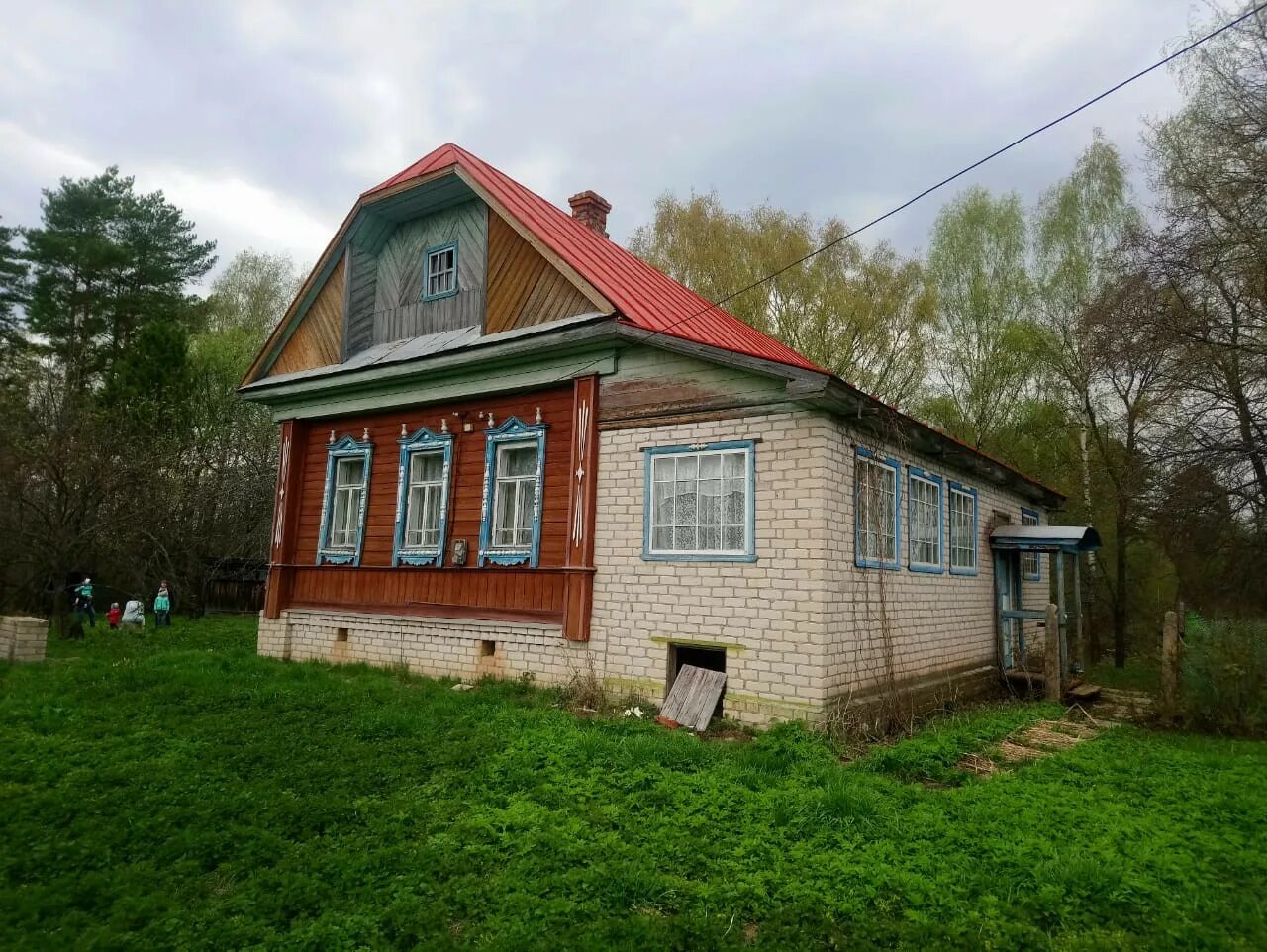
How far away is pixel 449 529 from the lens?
1111cm

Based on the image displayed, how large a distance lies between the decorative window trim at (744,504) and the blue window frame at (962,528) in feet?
14.7

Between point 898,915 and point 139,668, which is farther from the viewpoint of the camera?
point 139,668

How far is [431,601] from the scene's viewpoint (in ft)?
36.2

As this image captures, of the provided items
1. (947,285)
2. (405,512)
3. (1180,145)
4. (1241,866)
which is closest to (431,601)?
(405,512)

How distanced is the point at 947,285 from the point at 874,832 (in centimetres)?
2064

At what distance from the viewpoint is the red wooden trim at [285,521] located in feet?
42.5

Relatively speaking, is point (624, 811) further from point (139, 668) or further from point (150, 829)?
point (139, 668)

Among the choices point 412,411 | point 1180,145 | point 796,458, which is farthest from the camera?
point 1180,145

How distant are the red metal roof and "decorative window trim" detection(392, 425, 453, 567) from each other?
3220 mm

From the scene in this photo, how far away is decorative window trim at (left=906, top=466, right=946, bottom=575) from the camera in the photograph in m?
9.89

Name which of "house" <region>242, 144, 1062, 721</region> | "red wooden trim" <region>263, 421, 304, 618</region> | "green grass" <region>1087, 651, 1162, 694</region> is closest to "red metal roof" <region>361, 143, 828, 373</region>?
"house" <region>242, 144, 1062, 721</region>

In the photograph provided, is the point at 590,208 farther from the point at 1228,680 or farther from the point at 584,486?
the point at 1228,680

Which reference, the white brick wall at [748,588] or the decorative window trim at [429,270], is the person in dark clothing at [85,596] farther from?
the white brick wall at [748,588]

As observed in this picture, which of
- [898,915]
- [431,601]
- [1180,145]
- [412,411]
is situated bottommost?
[898,915]
